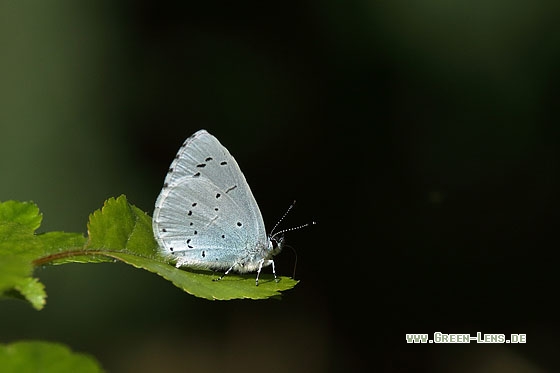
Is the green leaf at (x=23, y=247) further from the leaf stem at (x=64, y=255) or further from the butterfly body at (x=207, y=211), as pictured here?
the butterfly body at (x=207, y=211)

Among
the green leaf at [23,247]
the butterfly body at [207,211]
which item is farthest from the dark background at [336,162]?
the green leaf at [23,247]

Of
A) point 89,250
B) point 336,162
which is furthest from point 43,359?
point 336,162

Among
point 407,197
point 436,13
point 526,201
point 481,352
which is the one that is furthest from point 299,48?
point 481,352

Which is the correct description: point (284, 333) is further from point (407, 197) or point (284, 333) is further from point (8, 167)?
point (8, 167)

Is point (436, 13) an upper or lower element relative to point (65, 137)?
upper

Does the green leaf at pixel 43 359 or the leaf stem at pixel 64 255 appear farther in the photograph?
the leaf stem at pixel 64 255

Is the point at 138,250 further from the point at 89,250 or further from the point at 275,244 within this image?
the point at 275,244
